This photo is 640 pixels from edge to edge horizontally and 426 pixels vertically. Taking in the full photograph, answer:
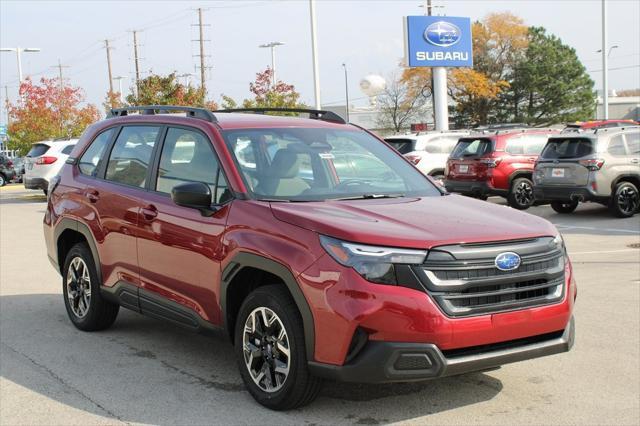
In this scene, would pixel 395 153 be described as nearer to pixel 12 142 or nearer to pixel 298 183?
pixel 298 183

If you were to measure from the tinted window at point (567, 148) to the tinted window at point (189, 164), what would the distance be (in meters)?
11.6

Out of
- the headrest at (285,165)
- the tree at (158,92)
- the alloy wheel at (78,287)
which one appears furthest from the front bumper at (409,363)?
the tree at (158,92)

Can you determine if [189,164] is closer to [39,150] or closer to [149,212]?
[149,212]

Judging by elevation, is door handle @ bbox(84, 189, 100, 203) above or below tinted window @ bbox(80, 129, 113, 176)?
below

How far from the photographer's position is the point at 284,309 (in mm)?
4438

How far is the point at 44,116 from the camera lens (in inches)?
1726

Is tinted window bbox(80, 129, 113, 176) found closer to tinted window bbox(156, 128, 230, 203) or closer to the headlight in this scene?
tinted window bbox(156, 128, 230, 203)

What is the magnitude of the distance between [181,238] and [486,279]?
2114 millimetres

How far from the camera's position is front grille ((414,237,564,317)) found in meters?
4.11


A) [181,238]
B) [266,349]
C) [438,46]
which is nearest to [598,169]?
[181,238]

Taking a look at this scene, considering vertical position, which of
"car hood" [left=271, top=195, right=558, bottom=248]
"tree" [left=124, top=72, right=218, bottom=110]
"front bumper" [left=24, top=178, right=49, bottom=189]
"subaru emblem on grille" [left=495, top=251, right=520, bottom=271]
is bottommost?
"front bumper" [left=24, top=178, right=49, bottom=189]

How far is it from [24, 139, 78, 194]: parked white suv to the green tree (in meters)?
56.6

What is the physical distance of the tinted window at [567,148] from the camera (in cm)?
1559

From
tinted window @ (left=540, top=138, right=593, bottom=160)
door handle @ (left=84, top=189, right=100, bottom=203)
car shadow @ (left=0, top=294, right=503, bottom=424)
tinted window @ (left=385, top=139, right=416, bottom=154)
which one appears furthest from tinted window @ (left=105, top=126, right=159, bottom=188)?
tinted window @ (left=385, top=139, right=416, bottom=154)
